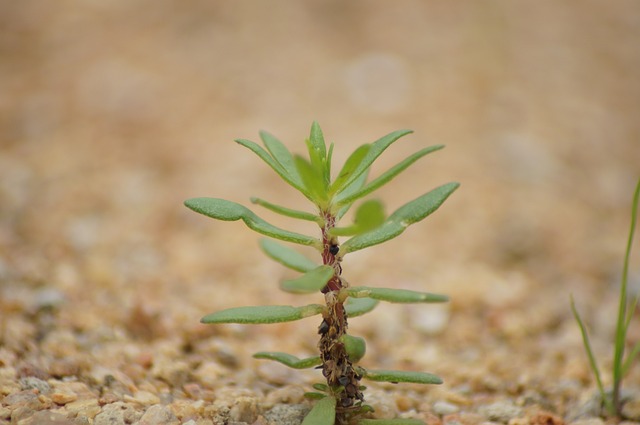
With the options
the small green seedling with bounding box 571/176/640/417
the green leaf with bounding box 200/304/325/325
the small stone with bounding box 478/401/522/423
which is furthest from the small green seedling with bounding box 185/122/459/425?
the small green seedling with bounding box 571/176/640/417

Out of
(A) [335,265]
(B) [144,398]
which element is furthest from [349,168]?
(B) [144,398]

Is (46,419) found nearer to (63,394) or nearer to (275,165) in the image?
(63,394)

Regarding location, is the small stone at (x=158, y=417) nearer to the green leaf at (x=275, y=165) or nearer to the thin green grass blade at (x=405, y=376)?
the thin green grass blade at (x=405, y=376)

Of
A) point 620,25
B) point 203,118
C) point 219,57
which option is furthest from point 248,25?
point 620,25

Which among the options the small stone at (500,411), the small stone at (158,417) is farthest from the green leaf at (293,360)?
the small stone at (500,411)

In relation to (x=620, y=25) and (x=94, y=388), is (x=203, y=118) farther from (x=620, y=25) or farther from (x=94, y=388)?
(x=620, y=25)

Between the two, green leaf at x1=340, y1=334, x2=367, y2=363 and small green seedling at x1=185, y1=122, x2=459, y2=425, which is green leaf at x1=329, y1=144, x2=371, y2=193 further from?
green leaf at x1=340, y1=334, x2=367, y2=363
